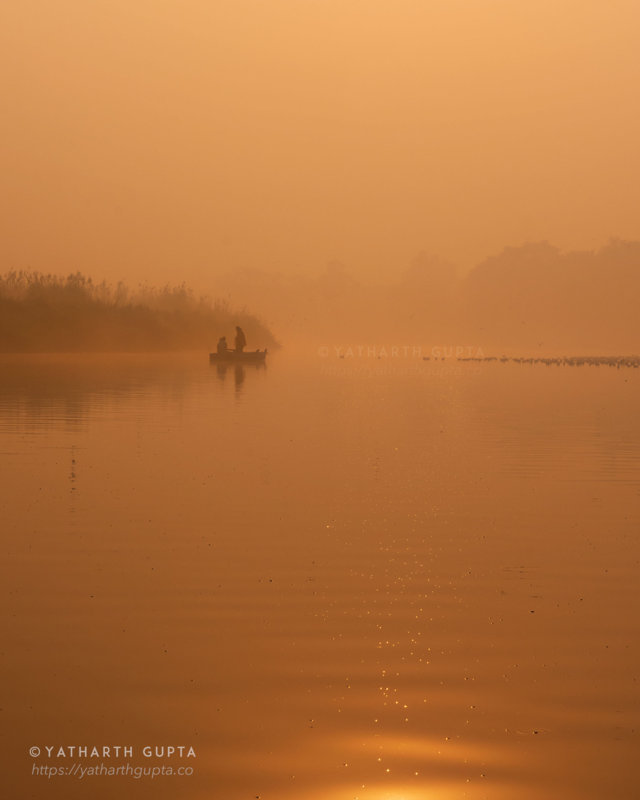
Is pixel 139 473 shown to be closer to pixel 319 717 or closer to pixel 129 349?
pixel 319 717

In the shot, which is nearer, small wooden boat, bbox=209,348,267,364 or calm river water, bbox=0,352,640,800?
calm river water, bbox=0,352,640,800

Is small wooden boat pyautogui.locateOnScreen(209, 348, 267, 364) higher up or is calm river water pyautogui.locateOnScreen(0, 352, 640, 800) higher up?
small wooden boat pyautogui.locateOnScreen(209, 348, 267, 364)

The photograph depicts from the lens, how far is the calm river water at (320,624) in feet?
20.5

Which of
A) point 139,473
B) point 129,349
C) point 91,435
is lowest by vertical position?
point 139,473

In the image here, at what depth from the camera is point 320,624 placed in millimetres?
9109

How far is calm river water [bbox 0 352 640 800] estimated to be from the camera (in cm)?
626

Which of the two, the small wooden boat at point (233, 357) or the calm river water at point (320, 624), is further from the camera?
A: the small wooden boat at point (233, 357)

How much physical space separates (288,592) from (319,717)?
3335 millimetres

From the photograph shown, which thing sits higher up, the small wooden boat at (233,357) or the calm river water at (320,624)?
the small wooden boat at (233,357)

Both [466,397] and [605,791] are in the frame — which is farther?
[466,397]

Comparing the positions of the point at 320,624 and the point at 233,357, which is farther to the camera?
the point at 233,357

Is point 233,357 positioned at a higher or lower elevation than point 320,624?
higher

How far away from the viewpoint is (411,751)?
21.1 ft

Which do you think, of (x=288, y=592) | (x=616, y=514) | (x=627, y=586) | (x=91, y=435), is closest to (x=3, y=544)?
(x=288, y=592)
